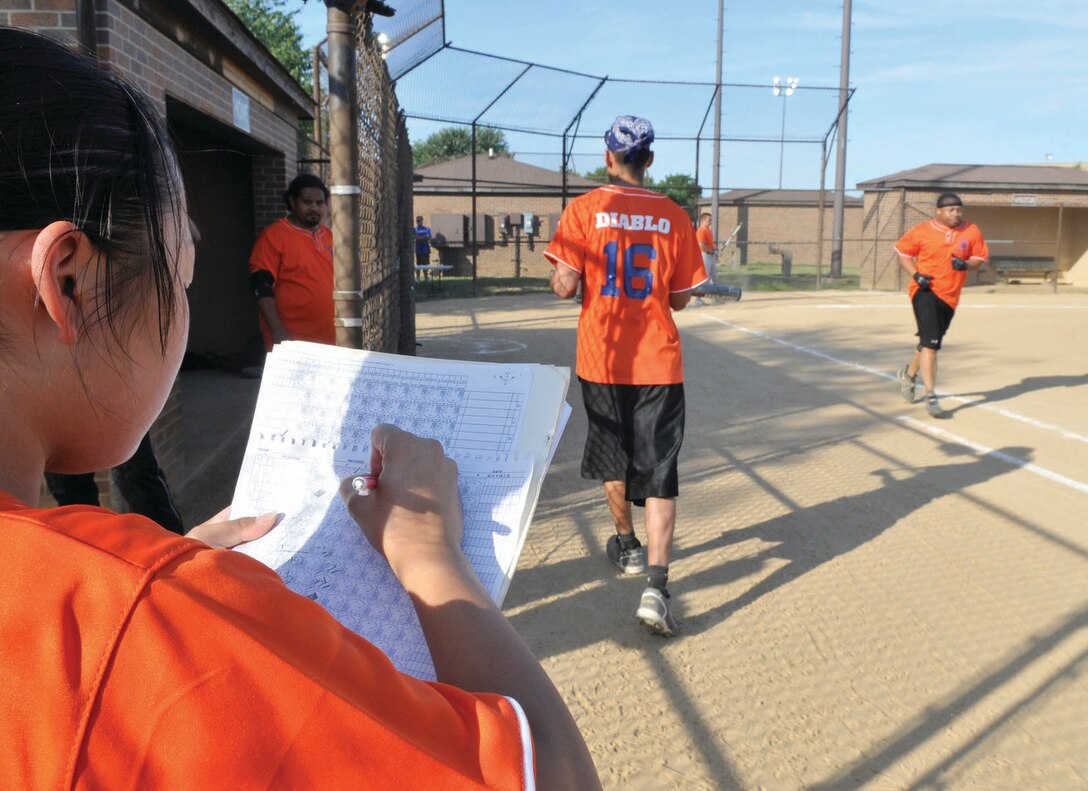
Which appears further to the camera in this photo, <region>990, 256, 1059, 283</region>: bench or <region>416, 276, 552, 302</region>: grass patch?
<region>990, 256, 1059, 283</region>: bench

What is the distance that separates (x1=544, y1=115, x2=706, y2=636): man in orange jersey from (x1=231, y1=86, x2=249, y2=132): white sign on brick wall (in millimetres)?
3722

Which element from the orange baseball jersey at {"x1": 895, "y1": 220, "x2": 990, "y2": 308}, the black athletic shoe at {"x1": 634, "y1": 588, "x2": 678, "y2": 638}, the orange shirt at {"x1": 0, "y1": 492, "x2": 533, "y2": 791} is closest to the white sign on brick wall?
the black athletic shoe at {"x1": 634, "y1": 588, "x2": 678, "y2": 638}

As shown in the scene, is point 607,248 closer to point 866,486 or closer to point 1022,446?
point 866,486

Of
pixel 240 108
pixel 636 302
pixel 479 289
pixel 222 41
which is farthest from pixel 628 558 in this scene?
pixel 479 289

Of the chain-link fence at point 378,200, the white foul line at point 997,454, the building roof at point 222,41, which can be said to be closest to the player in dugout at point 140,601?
the chain-link fence at point 378,200

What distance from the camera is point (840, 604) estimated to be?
397 cm

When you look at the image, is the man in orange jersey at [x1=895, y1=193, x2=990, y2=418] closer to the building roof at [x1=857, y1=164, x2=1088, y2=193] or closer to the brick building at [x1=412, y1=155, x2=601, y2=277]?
the building roof at [x1=857, y1=164, x2=1088, y2=193]

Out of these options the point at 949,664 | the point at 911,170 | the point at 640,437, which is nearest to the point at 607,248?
the point at 640,437

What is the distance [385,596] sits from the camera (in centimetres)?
109

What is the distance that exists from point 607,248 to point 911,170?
29.2 metres

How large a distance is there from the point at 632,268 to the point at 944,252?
17.6 ft

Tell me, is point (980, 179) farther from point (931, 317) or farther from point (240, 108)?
point (240, 108)

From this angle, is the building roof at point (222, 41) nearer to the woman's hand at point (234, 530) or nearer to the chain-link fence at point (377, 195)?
the chain-link fence at point (377, 195)

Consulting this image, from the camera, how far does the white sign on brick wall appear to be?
6.48 meters
